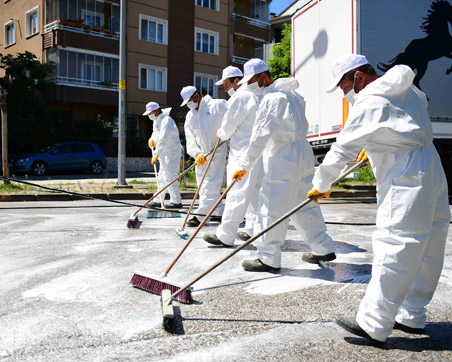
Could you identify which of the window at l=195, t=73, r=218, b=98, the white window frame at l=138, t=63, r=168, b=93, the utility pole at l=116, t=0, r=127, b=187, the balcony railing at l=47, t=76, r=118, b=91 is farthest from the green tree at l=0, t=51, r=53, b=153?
the utility pole at l=116, t=0, r=127, b=187

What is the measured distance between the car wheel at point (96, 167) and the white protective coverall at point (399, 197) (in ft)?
66.0

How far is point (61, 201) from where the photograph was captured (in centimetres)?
1170

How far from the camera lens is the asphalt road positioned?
287cm

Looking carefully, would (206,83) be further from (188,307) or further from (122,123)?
(188,307)

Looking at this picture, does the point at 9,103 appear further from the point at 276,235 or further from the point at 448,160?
the point at 276,235

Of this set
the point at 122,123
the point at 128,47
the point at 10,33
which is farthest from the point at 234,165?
the point at 10,33

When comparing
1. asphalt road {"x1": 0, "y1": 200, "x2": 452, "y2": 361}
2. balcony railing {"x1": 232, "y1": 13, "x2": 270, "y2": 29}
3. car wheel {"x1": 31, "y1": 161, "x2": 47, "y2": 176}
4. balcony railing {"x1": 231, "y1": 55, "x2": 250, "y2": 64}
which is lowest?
asphalt road {"x1": 0, "y1": 200, "x2": 452, "y2": 361}

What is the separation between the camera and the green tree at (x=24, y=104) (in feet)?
73.5

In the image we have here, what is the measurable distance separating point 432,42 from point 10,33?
25.5 metres

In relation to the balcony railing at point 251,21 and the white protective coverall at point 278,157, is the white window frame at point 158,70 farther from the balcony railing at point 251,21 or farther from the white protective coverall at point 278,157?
the white protective coverall at point 278,157

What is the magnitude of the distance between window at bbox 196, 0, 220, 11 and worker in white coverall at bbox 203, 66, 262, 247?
25.5 metres

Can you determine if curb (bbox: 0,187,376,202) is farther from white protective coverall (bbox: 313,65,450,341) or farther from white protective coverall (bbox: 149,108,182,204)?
white protective coverall (bbox: 313,65,450,341)

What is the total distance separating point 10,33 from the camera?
29234 mm

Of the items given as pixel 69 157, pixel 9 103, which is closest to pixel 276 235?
pixel 69 157
